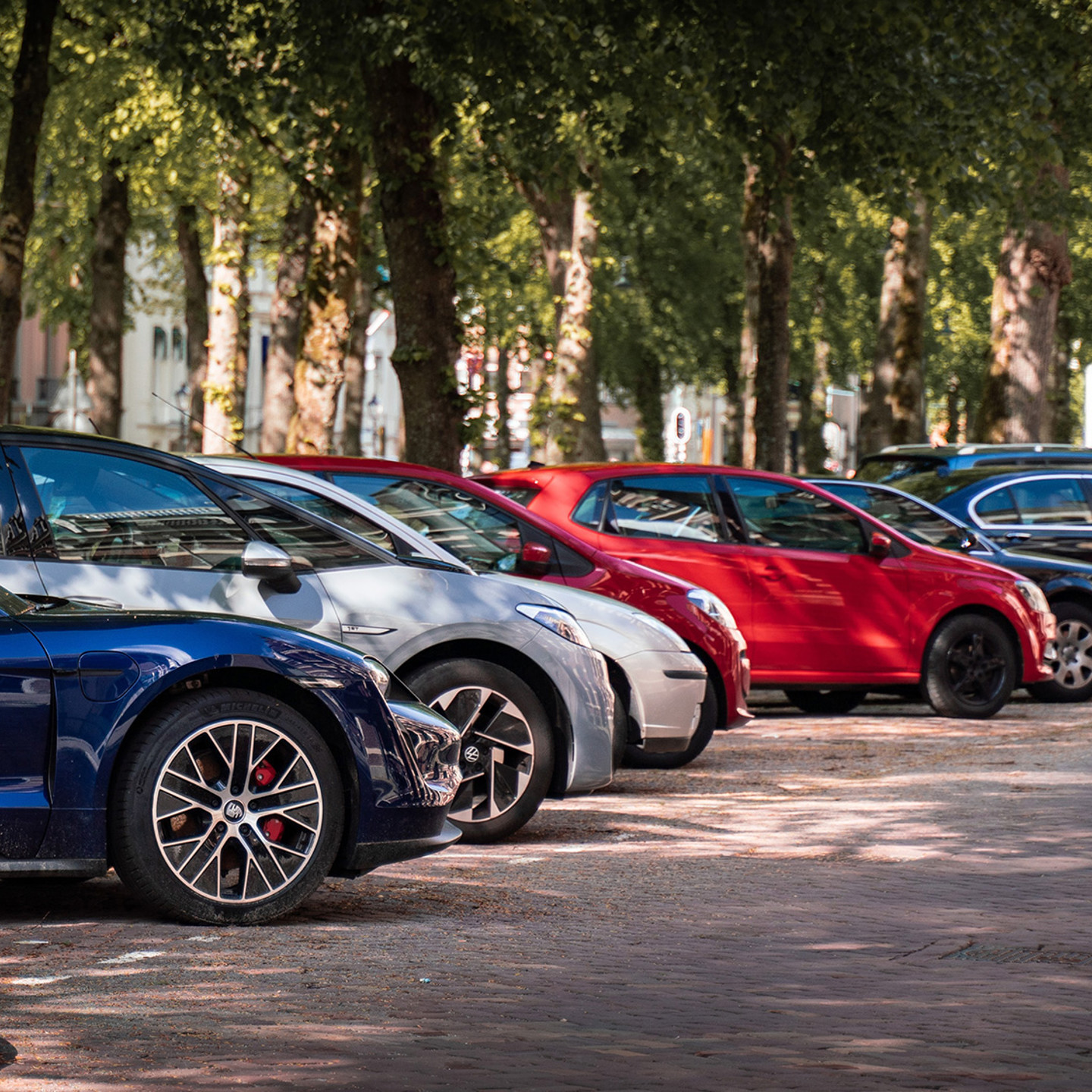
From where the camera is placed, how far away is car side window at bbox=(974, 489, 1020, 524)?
59.0ft

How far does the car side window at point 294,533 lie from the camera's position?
8.22 metres

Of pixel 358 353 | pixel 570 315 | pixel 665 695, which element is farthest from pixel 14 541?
pixel 358 353

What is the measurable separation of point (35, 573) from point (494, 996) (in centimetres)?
285

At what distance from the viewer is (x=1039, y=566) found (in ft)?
55.8

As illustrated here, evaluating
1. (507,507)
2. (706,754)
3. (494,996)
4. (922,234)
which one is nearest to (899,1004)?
(494,996)

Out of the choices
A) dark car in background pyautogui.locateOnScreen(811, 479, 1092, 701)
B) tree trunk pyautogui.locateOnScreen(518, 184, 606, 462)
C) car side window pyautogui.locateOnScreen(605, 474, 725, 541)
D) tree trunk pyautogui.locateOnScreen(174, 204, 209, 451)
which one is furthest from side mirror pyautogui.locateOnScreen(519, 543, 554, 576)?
tree trunk pyautogui.locateOnScreen(174, 204, 209, 451)

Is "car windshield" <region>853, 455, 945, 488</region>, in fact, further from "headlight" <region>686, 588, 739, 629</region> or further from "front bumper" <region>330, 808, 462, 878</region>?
"front bumper" <region>330, 808, 462, 878</region>

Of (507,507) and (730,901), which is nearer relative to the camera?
(730,901)

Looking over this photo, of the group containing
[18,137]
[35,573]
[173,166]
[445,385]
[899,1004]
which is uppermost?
[173,166]

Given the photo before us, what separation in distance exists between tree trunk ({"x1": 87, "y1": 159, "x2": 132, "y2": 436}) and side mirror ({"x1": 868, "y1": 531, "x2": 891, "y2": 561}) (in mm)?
19813

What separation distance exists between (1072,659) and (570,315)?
15671 mm

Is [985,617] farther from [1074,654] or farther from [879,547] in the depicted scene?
[1074,654]

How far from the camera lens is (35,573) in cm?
777

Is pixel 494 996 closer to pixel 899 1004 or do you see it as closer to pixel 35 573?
pixel 899 1004
